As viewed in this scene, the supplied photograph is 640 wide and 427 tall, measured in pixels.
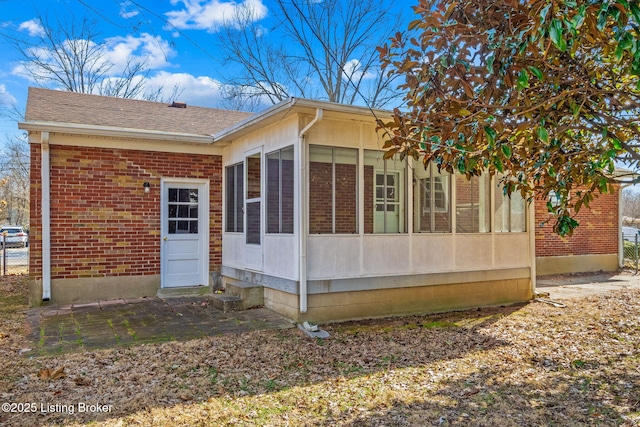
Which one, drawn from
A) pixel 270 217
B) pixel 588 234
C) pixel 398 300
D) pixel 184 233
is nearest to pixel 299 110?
pixel 270 217

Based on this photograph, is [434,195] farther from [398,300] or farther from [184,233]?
[184,233]

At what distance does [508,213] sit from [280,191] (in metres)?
4.27

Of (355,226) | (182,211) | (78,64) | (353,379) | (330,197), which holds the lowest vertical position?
(353,379)

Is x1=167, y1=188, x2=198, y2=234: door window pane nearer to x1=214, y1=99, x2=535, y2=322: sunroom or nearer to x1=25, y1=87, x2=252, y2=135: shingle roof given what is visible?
x1=214, y1=99, x2=535, y2=322: sunroom

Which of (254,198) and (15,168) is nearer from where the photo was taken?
(254,198)

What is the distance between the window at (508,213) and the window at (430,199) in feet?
3.77

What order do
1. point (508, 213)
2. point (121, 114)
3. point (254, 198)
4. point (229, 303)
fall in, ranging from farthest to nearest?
point (121, 114), point (508, 213), point (254, 198), point (229, 303)

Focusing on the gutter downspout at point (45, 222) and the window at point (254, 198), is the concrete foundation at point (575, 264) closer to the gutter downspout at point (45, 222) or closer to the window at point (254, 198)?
the window at point (254, 198)

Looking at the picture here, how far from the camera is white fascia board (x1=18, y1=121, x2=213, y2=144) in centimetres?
715

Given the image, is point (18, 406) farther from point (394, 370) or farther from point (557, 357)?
point (557, 357)

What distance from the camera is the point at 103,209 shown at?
26.3 feet

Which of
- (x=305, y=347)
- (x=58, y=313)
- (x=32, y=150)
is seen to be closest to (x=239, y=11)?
(x=32, y=150)

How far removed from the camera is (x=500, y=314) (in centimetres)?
737

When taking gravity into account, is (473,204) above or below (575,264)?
above
